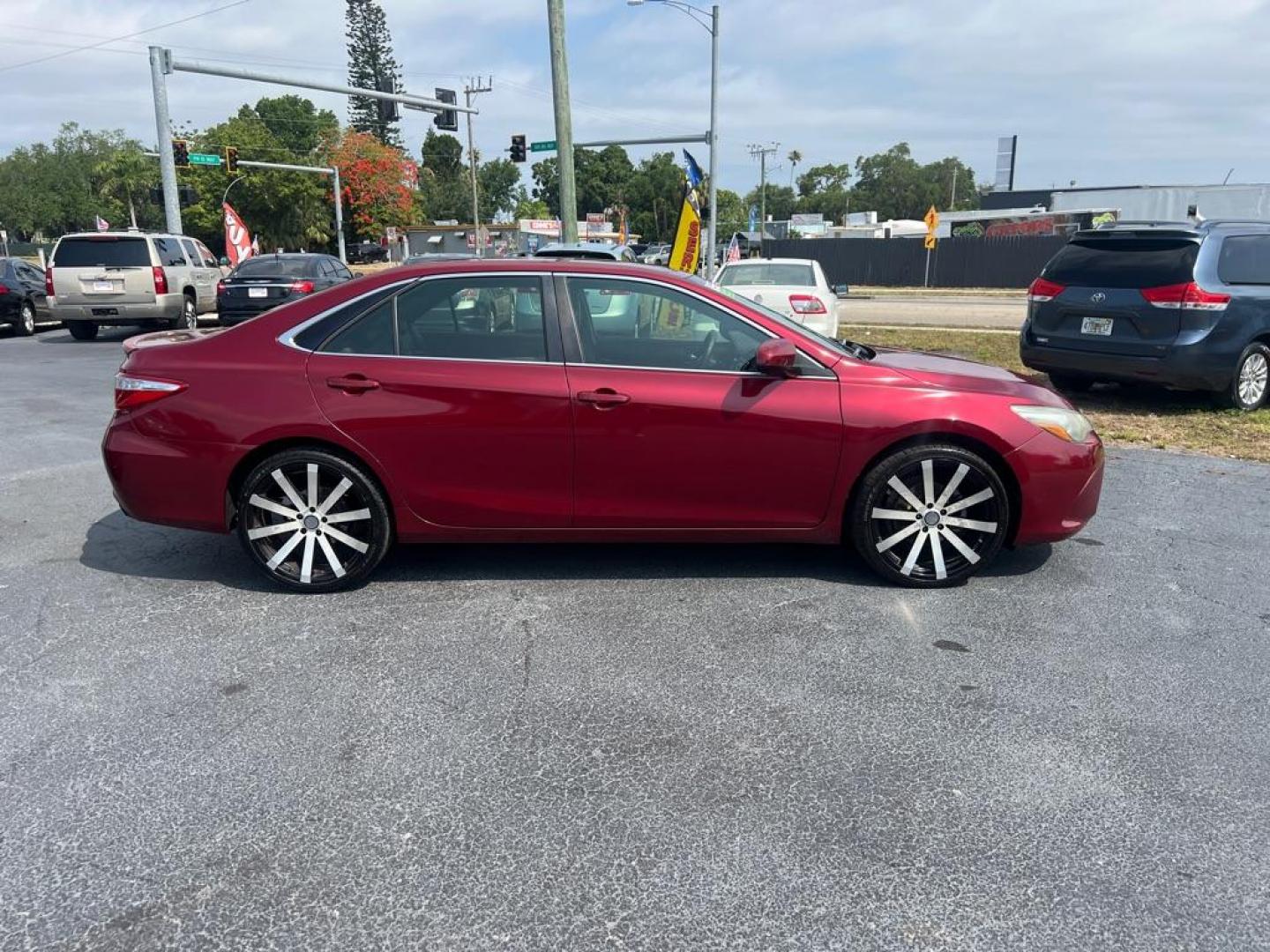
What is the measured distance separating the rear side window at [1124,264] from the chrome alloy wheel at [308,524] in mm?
7514

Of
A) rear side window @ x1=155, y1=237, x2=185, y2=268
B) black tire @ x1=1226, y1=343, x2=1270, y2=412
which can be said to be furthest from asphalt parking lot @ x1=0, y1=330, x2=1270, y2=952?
rear side window @ x1=155, y1=237, x2=185, y2=268

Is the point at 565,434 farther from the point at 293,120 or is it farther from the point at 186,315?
the point at 293,120

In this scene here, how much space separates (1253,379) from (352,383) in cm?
857

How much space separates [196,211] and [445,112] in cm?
4804

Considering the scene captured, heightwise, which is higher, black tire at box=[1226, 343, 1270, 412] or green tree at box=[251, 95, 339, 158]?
green tree at box=[251, 95, 339, 158]

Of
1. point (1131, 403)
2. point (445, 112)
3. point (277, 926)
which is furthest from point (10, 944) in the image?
point (445, 112)

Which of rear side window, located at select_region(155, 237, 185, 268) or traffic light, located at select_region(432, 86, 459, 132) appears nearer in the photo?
rear side window, located at select_region(155, 237, 185, 268)

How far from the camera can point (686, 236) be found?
13297 millimetres

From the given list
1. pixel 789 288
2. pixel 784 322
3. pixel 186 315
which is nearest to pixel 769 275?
pixel 789 288

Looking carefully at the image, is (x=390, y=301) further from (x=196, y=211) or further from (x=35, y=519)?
(x=196, y=211)

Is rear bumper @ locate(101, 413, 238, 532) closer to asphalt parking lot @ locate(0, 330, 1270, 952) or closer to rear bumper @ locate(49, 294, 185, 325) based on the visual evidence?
asphalt parking lot @ locate(0, 330, 1270, 952)

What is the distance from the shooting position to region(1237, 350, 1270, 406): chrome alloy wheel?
8867 millimetres

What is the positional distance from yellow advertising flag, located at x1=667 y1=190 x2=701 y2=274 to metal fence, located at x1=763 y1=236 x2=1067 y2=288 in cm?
2932

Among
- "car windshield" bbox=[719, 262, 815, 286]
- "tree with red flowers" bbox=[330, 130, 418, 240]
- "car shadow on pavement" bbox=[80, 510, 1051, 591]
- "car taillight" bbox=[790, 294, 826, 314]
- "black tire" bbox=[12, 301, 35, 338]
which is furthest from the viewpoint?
"tree with red flowers" bbox=[330, 130, 418, 240]
